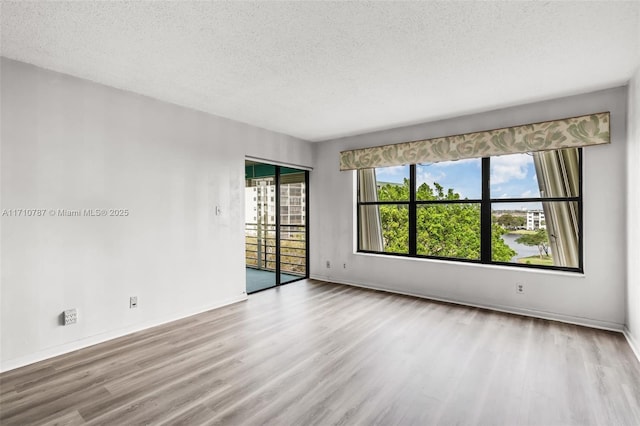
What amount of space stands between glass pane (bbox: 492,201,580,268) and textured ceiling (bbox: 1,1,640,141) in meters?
1.34

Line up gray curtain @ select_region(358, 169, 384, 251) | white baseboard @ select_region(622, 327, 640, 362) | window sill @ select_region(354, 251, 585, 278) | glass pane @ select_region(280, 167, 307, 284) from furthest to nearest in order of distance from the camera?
glass pane @ select_region(280, 167, 307, 284) < gray curtain @ select_region(358, 169, 384, 251) < window sill @ select_region(354, 251, 585, 278) < white baseboard @ select_region(622, 327, 640, 362)

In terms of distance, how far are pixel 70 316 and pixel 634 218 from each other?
526 cm

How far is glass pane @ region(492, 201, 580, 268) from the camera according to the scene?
3729 millimetres

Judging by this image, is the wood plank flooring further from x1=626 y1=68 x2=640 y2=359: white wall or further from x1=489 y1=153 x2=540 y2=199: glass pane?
x1=489 y1=153 x2=540 y2=199: glass pane

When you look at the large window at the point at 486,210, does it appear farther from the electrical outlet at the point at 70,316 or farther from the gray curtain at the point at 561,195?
the electrical outlet at the point at 70,316

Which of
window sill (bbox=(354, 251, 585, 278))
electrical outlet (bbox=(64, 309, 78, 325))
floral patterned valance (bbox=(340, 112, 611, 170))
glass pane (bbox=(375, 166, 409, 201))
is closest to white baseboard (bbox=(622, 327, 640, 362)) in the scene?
window sill (bbox=(354, 251, 585, 278))

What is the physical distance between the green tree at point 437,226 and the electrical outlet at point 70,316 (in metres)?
4.09

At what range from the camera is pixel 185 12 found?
80.2 inches

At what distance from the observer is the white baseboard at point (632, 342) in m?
2.77

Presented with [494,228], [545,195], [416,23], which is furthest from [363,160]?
[416,23]

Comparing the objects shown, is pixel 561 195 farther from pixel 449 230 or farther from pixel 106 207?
pixel 106 207

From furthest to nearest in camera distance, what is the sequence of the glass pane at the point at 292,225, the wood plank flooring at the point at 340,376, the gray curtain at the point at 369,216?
the glass pane at the point at 292,225, the gray curtain at the point at 369,216, the wood plank flooring at the point at 340,376

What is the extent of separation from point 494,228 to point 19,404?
4.88 meters

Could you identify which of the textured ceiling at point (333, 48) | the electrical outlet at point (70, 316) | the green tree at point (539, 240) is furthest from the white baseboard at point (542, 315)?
the electrical outlet at point (70, 316)
